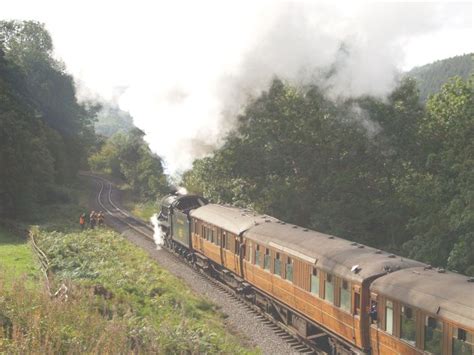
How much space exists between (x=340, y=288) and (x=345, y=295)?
233 millimetres

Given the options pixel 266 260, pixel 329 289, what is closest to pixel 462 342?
pixel 329 289

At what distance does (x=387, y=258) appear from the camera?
11.5 metres

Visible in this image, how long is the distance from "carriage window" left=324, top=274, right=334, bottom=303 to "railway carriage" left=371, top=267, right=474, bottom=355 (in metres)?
1.55

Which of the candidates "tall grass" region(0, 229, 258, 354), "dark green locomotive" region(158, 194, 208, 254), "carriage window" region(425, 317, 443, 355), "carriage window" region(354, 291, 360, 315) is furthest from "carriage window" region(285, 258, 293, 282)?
"dark green locomotive" region(158, 194, 208, 254)

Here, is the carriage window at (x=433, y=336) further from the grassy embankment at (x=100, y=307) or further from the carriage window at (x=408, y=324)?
the grassy embankment at (x=100, y=307)

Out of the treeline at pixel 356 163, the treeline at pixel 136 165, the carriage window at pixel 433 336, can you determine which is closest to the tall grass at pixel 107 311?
the carriage window at pixel 433 336

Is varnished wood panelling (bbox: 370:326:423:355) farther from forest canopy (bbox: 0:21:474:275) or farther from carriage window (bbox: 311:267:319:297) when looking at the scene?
forest canopy (bbox: 0:21:474:275)

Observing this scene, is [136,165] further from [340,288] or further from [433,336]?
[433,336]

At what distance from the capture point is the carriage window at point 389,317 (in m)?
9.82

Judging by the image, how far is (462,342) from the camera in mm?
8109

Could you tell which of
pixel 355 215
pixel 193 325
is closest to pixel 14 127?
pixel 355 215

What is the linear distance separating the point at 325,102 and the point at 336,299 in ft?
51.5

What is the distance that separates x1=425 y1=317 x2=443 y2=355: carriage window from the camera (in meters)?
8.60

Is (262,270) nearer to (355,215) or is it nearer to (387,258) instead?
(387,258)
